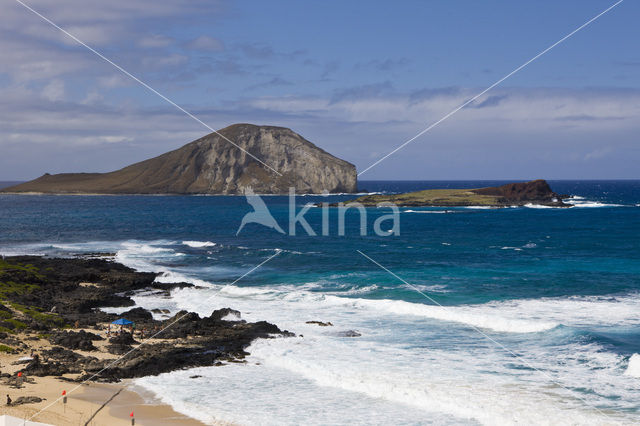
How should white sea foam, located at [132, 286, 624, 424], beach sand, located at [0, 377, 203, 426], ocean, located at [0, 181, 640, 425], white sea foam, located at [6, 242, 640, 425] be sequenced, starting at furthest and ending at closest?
ocean, located at [0, 181, 640, 425]
white sea foam, located at [6, 242, 640, 425]
white sea foam, located at [132, 286, 624, 424]
beach sand, located at [0, 377, 203, 426]

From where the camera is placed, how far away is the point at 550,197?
131125mm

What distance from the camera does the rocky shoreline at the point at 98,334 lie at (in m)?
20.0

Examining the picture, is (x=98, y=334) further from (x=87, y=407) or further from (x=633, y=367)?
(x=633, y=367)

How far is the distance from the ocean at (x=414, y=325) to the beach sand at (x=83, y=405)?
0.69 meters

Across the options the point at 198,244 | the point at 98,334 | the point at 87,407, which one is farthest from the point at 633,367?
the point at 198,244

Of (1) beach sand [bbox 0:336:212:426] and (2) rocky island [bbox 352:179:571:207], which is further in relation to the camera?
(2) rocky island [bbox 352:179:571:207]

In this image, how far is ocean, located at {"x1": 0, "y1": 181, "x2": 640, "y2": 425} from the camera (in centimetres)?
1708

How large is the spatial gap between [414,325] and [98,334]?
14621mm

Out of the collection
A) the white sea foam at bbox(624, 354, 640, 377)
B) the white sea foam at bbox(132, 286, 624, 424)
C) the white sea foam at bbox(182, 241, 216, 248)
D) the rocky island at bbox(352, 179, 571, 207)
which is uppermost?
the rocky island at bbox(352, 179, 571, 207)

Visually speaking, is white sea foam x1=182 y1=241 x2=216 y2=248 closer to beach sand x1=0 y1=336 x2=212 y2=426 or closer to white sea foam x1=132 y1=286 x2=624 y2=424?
white sea foam x1=132 y1=286 x2=624 y2=424

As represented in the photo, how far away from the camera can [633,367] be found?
19.6m

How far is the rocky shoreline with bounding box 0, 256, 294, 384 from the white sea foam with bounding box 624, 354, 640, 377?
13312 millimetres

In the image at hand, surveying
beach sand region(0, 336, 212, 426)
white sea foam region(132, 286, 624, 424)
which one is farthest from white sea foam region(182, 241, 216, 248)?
beach sand region(0, 336, 212, 426)

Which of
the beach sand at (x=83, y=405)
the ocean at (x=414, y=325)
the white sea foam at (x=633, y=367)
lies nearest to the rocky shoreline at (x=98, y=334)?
the beach sand at (x=83, y=405)
